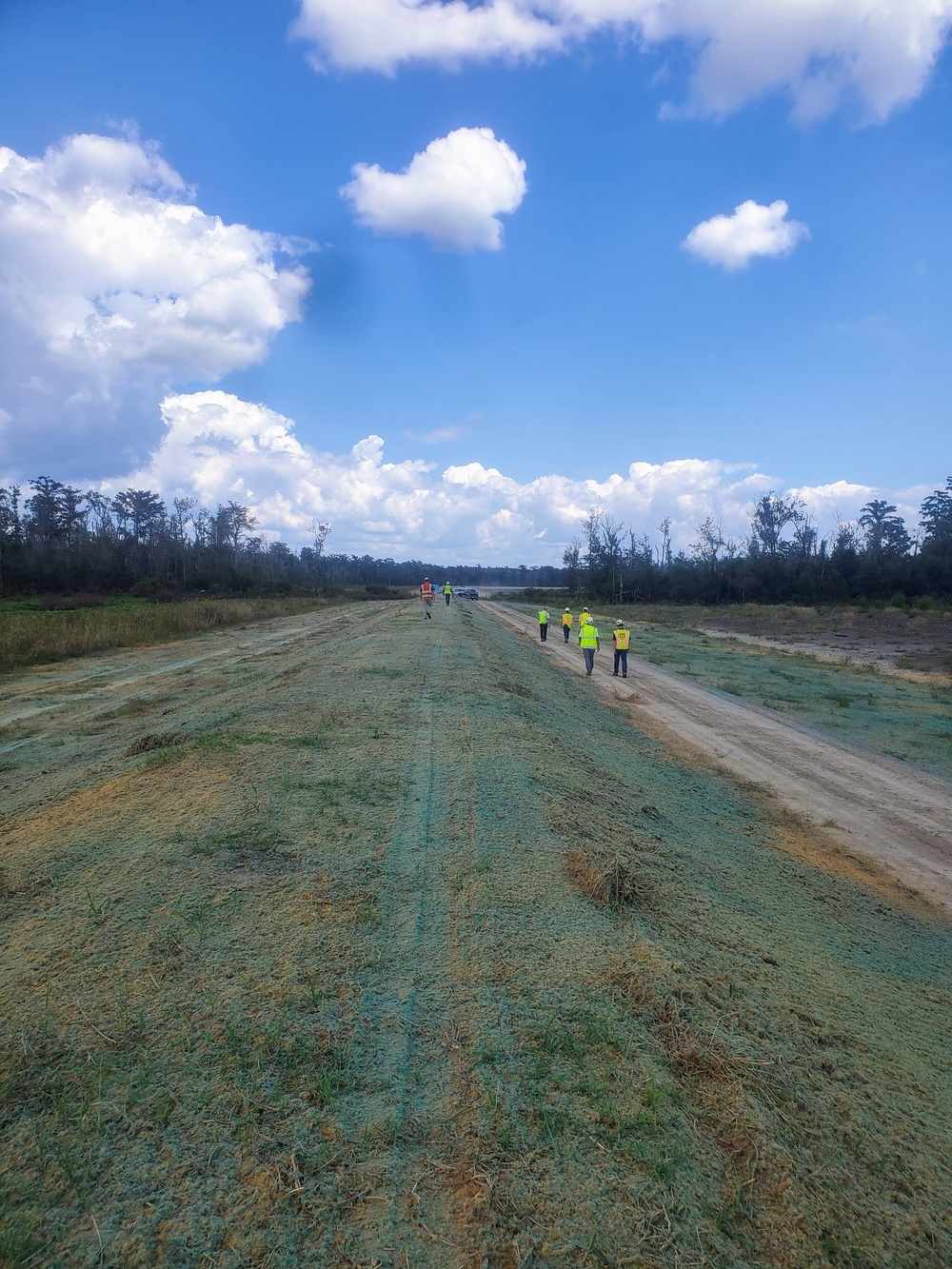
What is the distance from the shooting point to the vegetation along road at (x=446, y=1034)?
7.95 feet

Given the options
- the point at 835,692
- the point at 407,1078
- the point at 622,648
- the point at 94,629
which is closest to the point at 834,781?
the point at 407,1078

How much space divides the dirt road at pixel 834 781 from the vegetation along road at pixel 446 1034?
84 centimetres

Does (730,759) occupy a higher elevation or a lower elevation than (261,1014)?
lower

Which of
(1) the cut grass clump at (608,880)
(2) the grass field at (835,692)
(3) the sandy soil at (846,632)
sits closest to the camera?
(1) the cut grass clump at (608,880)

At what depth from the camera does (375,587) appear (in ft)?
281

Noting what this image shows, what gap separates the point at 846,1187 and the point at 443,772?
5034 millimetres

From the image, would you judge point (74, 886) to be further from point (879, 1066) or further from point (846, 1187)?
point (879, 1066)

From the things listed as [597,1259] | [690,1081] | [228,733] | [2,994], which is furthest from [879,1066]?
[228,733]

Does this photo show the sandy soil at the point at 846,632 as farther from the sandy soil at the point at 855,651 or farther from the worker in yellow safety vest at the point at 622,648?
the worker in yellow safety vest at the point at 622,648

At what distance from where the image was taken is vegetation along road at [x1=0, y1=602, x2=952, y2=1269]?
242cm

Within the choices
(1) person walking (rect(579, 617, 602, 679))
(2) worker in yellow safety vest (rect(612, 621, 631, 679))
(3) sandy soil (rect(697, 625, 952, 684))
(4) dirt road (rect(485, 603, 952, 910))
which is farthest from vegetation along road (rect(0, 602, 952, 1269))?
(3) sandy soil (rect(697, 625, 952, 684))

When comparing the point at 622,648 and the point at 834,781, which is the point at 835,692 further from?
the point at 834,781

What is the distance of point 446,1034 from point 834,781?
8798 millimetres

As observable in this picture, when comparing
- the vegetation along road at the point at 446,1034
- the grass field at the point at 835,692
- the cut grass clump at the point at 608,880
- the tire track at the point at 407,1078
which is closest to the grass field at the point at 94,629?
the vegetation along road at the point at 446,1034
